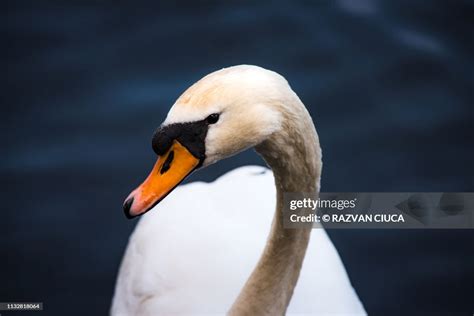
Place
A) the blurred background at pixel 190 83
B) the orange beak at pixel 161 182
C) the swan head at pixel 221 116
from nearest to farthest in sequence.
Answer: the swan head at pixel 221 116, the orange beak at pixel 161 182, the blurred background at pixel 190 83

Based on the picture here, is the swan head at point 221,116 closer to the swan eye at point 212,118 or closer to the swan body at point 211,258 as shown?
the swan eye at point 212,118

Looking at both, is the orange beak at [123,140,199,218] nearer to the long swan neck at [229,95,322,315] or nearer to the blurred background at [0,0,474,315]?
the long swan neck at [229,95,322,315]

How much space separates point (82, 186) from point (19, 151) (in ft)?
1.39

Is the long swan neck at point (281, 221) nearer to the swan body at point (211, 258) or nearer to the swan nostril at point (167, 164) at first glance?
the swan nostril at point (167, 164)

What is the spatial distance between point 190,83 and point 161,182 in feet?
7.69

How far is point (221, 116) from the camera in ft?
Answer: 6.86

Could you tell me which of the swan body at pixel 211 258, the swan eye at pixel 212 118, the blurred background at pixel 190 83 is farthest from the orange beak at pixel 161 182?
the blurred background at pixel 190 83

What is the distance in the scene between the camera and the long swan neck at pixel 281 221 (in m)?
2.24

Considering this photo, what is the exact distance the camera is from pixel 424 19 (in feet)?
16.0

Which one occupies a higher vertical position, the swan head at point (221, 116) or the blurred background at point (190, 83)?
the blurred background at point (190, 83)

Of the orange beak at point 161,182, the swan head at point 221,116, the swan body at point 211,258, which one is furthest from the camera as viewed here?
the swan body at point 211,258

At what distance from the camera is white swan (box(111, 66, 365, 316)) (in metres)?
2.10

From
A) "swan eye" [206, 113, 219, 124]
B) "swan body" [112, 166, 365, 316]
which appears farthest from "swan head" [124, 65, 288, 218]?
"swan body" [112, 166, 365, 316]

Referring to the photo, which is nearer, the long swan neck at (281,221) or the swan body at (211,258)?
the long swan neck at (281,221)
